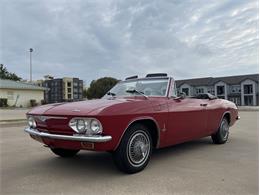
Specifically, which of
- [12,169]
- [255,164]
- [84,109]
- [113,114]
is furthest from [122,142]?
[255,164]

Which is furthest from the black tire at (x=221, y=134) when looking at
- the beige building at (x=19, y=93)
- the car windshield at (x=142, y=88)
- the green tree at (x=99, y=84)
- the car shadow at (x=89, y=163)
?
the green tree at (x=99, y=84)

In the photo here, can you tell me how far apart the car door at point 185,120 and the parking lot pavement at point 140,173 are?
41 cm

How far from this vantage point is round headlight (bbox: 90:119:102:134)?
13.9 feet

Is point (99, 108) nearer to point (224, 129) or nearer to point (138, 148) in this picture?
point (138, 148)

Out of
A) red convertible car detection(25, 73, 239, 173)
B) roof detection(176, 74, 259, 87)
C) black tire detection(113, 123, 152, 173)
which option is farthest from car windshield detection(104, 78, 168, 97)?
roof detection(176, 74, 259, 87)

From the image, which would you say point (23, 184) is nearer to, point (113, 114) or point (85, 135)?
point (85, 135)

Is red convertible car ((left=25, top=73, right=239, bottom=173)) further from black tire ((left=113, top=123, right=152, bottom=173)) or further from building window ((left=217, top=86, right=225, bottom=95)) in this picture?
building window ((left=217, top=86, right=225, bottom=95))

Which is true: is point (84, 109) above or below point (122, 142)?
above

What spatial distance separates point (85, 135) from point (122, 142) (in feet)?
1.86

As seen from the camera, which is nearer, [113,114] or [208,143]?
[113,114]

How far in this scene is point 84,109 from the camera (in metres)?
4.45

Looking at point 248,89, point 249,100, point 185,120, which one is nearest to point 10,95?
point 185,120

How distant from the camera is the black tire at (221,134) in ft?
24.2

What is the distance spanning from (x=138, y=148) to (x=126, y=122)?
52cm
